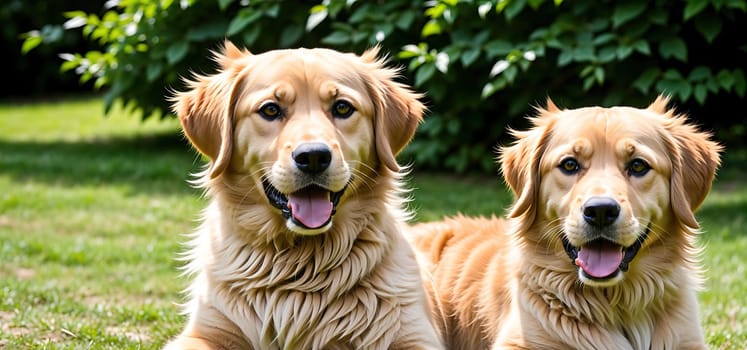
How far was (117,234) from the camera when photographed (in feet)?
→ 27.2

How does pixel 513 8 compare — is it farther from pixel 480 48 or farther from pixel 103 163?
pixel 103 163

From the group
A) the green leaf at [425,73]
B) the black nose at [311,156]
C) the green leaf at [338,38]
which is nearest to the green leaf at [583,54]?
the green leaf at [425,73]

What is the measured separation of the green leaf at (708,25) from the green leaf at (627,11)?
0.50m

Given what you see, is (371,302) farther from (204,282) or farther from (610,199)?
(610,199)

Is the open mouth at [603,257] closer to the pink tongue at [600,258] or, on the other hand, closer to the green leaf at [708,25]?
the pink tongue at [600,258]

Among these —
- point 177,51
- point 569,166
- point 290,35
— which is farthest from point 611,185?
point 177,51

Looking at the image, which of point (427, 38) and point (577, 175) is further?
point (427, 38)

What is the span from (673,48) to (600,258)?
5043 millimetres

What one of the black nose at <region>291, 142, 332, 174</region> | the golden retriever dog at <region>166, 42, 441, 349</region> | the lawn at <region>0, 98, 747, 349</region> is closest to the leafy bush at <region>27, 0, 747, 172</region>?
the lawn at <region>0, 98, 747, 349</region>

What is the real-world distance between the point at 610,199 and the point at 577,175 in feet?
0.99

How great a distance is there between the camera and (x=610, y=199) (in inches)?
161

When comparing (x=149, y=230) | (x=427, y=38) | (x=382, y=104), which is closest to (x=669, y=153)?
(x=382, y=104)

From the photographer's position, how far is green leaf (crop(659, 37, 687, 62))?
8734mm

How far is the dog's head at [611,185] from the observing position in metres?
4.16
